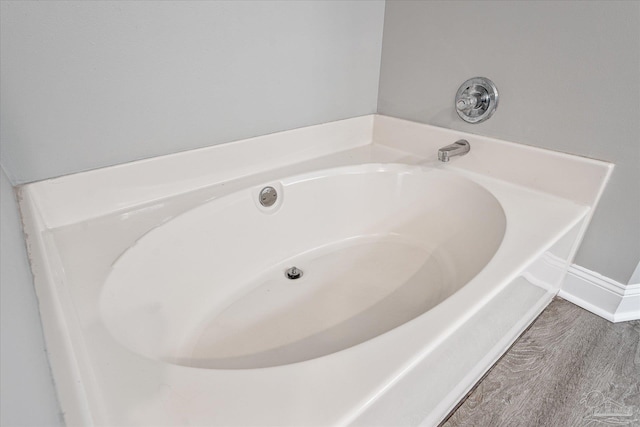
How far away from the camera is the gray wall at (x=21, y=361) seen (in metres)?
0.29

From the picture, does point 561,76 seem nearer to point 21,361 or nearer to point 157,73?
point 157,73

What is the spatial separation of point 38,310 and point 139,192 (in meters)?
0.61

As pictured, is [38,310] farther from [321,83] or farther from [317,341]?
[321,83]

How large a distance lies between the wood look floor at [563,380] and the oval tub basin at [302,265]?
27 centimetres

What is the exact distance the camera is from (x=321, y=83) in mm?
1375

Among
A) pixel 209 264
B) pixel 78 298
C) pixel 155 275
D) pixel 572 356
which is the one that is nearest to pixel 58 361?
pixel 78 298

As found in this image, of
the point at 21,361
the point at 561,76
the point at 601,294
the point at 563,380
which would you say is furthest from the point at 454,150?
A: the point at 21,361

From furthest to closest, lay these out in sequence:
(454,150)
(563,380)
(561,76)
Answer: (454,150) → (561,76) → (563,380)

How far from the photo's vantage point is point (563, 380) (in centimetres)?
91

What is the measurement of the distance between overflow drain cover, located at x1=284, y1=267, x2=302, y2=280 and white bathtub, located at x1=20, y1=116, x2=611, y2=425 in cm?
2

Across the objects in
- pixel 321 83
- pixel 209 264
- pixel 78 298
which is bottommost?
pixel 209 264

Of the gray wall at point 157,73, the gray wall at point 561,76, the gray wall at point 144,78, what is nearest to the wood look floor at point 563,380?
the gray wall at point 561,76

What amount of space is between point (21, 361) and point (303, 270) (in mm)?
1006

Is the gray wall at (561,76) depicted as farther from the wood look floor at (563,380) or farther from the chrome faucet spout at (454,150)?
the wood look floor at (563,380)
